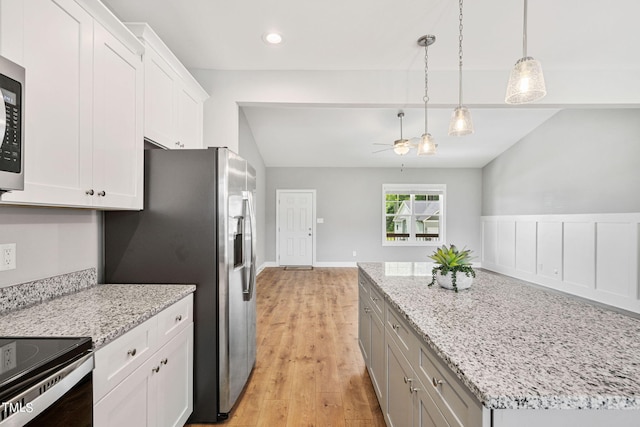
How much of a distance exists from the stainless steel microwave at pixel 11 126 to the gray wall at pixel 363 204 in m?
6.54

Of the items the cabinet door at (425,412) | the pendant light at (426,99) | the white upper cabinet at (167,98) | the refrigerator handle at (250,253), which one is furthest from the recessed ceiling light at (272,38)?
the cabinet door at (425,412)

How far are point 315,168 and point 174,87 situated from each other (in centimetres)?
538

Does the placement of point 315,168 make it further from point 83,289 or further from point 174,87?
point 83,289

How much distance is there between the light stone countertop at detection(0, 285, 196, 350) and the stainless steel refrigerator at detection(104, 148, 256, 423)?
14 cm

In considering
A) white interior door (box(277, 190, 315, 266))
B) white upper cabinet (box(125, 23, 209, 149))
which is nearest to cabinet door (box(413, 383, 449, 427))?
white upper cabinet (box(125, 23, 209, 149))

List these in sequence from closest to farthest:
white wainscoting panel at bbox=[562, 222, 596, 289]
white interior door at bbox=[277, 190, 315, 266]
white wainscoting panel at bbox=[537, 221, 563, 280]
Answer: white wainscoting panel at bbox=[562, 222, 596, 289] → white wainscoting panel at bbox=[537, 221, 563, 280] → white interior door at bbox=[277, 190, 315, 266]

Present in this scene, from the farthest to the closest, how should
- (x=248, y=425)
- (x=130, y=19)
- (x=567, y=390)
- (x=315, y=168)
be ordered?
1. (x=315, y=168)
2. (x=130, y=19)
3. (x=248, y=425)
4. (x=567, y=390)

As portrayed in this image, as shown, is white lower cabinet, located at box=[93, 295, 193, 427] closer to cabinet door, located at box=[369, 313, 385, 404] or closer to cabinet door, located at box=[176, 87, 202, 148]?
cabinet door, located at box=[369, 313, 385, 404]

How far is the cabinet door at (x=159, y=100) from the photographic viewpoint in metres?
1.97

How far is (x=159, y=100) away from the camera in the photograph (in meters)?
2.10

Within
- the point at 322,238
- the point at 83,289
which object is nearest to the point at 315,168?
the point at 322,238

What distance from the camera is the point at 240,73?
3082 mm

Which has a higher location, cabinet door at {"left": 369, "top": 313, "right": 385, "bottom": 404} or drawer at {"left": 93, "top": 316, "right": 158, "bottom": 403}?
drawer at {"left": 93, "top": 316, "right": 158, "bottom": 403}

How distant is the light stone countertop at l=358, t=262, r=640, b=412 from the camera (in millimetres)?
721
